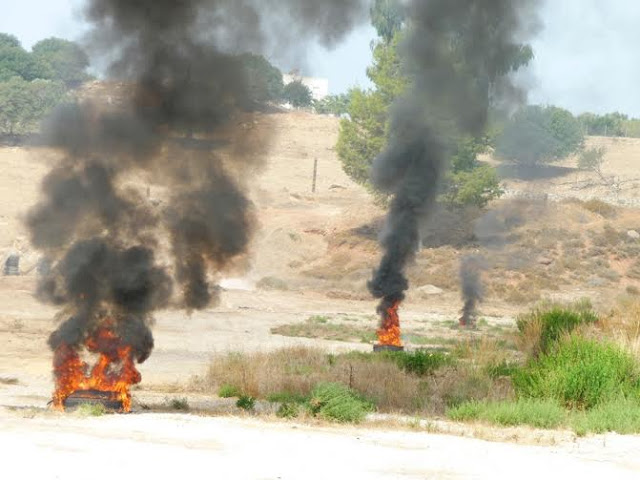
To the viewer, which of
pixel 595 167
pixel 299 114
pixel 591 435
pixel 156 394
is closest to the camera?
pixel 591 435

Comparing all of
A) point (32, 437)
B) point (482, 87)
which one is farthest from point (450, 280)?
point (32, 437)

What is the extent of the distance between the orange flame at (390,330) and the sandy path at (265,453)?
14249mm

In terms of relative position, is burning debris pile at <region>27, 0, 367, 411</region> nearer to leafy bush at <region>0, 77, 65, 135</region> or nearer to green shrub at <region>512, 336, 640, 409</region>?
green shrub at <region>512, 336, 640, 409</region>

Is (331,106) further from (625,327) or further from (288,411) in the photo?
(288,411)

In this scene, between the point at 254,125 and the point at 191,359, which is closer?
the point at 254,125

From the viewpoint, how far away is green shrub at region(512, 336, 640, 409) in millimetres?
18688

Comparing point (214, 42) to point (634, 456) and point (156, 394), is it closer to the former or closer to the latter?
point (156, 394)

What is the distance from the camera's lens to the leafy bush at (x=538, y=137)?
62.0 meters

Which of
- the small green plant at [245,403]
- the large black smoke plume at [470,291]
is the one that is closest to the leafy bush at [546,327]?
the small green plant at [245,403]

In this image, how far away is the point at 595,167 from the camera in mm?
106688

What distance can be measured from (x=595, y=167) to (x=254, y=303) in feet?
198

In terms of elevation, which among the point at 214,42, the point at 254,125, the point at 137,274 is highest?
the point at 214,42

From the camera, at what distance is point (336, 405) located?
17.4 m

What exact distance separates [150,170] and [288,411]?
4460 mm
